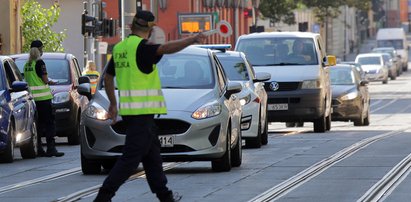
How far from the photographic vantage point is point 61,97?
84.6 ft

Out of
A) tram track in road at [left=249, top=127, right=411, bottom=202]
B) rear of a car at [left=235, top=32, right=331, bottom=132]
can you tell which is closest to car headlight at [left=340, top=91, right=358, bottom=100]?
rear of a car at [left=235, top=32, right=331, bottom=132]

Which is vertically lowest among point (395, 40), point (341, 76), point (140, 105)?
point (395, 40)

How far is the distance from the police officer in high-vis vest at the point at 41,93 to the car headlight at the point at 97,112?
5194 mm

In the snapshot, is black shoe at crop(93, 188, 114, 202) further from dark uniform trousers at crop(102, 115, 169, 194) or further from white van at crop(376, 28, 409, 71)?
white van at crop(376, 28, 409, 71)

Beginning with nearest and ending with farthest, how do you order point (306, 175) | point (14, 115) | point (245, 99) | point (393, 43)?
point (306, 175) < point (14, 115) < point (245, 99) < point (393, 43)

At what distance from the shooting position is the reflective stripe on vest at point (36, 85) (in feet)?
70.9

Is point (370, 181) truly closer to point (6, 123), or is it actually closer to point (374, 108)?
point (6, 123)

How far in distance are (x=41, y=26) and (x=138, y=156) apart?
31.2 metres

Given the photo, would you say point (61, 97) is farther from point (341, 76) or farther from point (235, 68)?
point (341, 76)

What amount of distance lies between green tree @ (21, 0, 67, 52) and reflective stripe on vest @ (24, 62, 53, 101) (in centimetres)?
1908

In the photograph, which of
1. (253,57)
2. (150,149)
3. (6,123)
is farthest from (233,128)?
(253,57)

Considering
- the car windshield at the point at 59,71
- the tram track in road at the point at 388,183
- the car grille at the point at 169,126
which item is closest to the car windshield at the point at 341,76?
the car windshield at the point at 59,71

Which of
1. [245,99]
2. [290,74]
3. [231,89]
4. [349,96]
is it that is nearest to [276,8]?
[349,96]

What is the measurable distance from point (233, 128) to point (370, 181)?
8.75 feet
